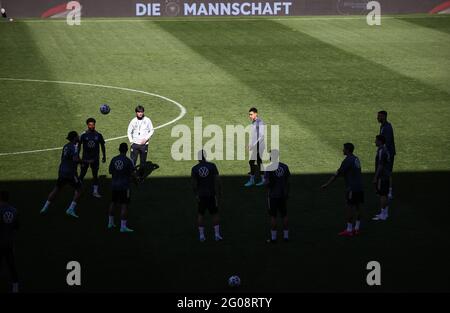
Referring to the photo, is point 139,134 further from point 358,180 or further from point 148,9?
point 148,9

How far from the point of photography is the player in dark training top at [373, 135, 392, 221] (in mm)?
18703

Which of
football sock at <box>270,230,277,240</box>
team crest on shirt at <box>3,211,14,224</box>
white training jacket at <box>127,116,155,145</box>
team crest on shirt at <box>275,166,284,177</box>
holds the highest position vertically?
white training jacket at <box>127,116,155,145</box>

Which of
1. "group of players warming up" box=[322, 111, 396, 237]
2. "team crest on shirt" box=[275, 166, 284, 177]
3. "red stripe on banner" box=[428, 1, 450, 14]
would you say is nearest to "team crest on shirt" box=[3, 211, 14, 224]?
"team crest on shirt" box=[275, 166, 284, 177]

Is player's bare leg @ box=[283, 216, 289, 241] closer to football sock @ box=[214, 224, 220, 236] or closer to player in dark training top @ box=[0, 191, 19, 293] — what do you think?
football sock @ box=[214, 224, 220, 236]

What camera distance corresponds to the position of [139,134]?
72.5 feet

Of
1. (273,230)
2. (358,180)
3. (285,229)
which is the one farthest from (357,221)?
(273,230)

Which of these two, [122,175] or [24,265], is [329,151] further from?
[24,265]

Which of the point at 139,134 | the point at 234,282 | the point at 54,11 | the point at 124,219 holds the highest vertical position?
the point at 54,11

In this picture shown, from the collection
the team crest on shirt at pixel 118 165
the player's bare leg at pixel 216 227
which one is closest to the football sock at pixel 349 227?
the player's bare leg at pixel 216 227

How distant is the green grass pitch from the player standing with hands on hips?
72 centimetres

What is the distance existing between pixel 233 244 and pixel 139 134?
5.83 m

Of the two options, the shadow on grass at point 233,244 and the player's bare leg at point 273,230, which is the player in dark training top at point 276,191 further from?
the shadow on grass at point 233,244

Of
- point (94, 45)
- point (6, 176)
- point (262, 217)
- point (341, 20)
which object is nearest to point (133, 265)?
point (262, 217)

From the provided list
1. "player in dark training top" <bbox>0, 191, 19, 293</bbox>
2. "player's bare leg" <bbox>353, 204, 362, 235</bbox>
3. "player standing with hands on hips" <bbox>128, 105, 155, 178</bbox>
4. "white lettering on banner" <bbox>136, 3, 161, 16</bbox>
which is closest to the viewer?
"player in dark training top" <bbox>0, 191, 19, 293</bbox>
